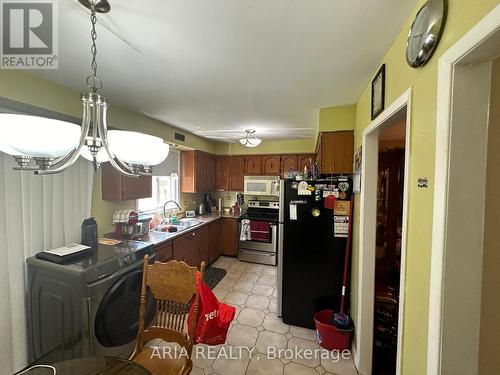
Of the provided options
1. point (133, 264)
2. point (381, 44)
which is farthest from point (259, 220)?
point (381, 44)

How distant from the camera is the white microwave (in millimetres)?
4039

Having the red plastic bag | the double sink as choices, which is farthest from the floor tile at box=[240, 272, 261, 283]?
the red plastic bag

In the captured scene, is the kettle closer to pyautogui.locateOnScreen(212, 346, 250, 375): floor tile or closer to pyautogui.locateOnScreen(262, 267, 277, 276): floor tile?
pyautogui.locateOnScreen(212, 346, 250, 375): floor tile

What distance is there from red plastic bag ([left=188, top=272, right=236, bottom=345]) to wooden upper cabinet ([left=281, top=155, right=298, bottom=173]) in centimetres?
320

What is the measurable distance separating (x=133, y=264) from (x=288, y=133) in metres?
2.91

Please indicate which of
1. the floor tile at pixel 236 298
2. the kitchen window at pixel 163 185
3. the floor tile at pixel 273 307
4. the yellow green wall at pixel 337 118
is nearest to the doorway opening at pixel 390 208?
the yellow green wall at pixel 337 118

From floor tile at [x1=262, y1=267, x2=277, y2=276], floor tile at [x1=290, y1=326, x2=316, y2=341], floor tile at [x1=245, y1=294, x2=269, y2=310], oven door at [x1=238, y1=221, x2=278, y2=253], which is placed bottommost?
floor tile at [x1=290, y1=326, x2=316, y2=341]

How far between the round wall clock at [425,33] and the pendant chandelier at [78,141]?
3.96ft

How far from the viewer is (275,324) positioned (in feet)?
7.31

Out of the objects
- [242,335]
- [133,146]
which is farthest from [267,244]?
[133,146]

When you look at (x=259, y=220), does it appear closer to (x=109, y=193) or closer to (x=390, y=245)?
(x=390, y=245)

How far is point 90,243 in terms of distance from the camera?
6.14 feet

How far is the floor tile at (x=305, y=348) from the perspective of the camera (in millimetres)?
1764

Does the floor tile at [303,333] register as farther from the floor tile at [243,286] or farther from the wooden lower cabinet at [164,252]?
the wooden lower cabinet at [164,252]
